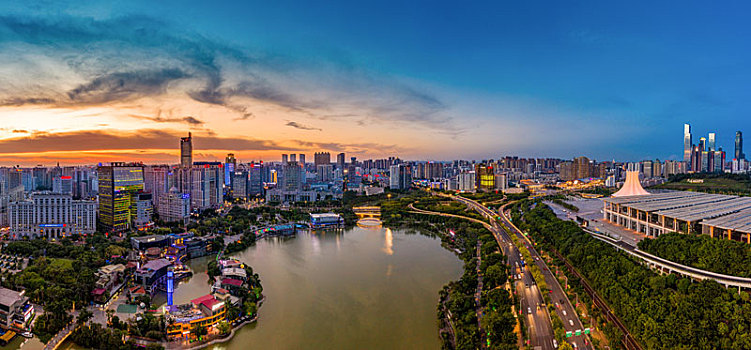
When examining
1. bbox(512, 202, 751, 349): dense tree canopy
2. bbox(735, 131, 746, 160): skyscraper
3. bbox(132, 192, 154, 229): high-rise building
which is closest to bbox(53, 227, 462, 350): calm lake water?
bbox(512, 202, 751, 349): dense tree canopy

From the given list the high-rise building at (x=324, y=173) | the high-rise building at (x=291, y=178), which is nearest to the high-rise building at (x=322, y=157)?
the high-rise building at (x=324, y=173)

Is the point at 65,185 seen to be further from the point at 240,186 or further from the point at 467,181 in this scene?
the point at 467,181

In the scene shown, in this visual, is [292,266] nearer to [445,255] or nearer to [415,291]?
[415,291]

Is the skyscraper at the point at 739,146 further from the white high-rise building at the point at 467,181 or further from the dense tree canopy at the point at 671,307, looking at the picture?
the dense tree canopy at the point at 671,307

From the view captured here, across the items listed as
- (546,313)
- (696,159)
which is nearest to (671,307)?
(546,313)

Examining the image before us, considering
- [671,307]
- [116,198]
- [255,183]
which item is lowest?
[671,307]

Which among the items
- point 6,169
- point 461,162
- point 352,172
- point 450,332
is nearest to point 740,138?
point 461,162

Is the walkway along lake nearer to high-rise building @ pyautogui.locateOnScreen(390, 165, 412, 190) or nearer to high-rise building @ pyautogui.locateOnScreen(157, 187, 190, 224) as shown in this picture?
high-rise building @ pyautogui.locateOnScreen(157, 187, 190, 224)
